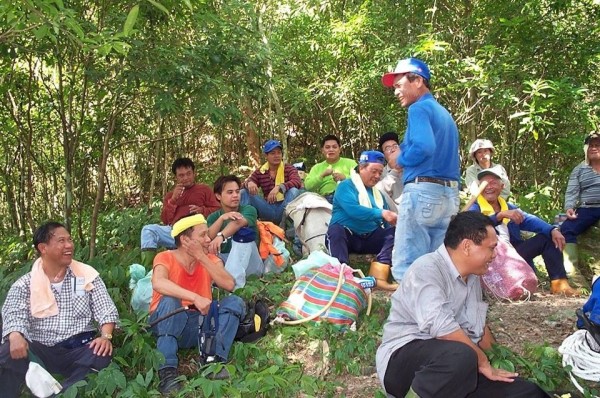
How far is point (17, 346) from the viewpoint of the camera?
3.12 metres

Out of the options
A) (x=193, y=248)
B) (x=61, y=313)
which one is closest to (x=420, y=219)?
(x=193, y=248)

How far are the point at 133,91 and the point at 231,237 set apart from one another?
1.83 meters

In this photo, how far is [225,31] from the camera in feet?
18.2

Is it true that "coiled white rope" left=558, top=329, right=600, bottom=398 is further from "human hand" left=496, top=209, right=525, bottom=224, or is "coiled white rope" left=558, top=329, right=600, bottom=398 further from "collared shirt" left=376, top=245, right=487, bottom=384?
"human hand" left=496, top=209, right=525, bottom=224

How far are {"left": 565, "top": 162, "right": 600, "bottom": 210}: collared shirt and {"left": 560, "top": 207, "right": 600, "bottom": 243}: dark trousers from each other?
0.05 metres

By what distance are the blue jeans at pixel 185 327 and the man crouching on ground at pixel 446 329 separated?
3.93ft

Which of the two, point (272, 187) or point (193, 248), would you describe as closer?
point (193, 248)

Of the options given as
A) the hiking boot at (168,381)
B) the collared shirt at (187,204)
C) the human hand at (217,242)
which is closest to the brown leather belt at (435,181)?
the human hand at (217,242)

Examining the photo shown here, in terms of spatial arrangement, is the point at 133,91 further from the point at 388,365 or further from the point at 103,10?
the point at 388,365

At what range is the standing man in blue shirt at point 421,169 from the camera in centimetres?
348

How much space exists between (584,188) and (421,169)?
2.34 m

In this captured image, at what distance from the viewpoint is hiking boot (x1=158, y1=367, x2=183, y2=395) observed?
10.9 feet

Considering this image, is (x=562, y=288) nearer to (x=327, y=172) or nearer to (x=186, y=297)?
(x=327, y=172)

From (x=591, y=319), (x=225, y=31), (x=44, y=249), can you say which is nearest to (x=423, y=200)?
(x=591, y=319)
